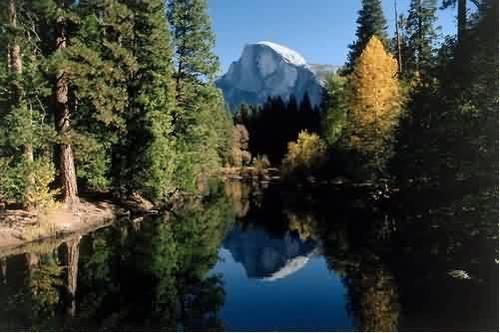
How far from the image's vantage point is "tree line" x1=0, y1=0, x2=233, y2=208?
1677cm

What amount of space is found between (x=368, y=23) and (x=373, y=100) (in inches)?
648

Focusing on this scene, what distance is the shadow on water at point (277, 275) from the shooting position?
9.38 m

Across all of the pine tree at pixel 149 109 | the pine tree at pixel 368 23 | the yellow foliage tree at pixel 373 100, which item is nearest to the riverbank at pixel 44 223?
the pine tree at pixel 149 109

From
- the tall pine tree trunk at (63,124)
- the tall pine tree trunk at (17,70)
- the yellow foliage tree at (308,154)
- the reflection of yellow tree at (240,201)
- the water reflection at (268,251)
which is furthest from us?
the yellow foliage tree at (308,154)

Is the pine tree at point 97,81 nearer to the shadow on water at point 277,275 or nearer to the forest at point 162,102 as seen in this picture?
the forest at point 162,102

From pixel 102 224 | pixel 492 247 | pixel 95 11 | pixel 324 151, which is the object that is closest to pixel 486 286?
pixel 492 247

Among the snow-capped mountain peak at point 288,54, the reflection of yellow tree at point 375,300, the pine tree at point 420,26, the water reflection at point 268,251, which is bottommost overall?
the water reflection at point 268,251

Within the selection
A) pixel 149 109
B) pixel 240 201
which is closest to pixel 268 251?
pixel 149 109

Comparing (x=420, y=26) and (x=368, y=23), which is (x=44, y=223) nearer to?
(x=420, y=26)

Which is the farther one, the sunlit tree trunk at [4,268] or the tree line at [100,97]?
the tree line at [100,97]

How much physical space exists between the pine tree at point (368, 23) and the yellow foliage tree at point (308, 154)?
7.13 m

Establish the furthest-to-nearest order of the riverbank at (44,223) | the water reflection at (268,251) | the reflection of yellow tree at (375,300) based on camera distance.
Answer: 1. the riverbank at (44,223)
2. the water reflection at (268,251)
3. the reflection of yellow tree at (375,300)

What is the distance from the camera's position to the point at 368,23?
39938mm

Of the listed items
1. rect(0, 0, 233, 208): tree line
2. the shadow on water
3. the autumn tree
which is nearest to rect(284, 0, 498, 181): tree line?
the shadow on water
